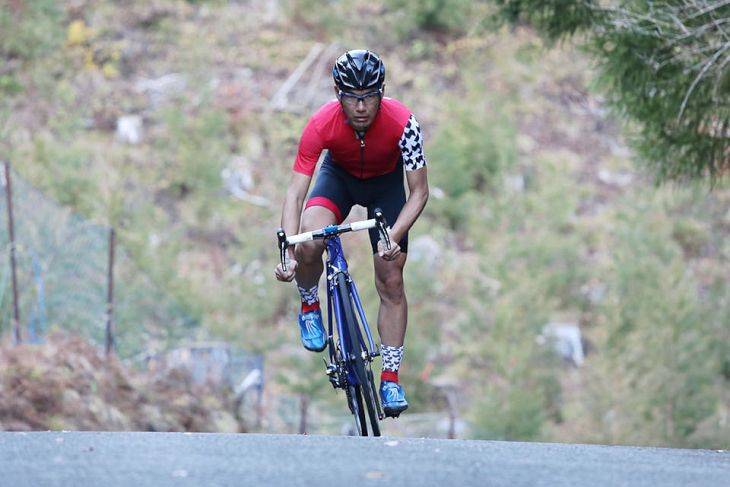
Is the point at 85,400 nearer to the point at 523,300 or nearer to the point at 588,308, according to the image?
the point at 523,300

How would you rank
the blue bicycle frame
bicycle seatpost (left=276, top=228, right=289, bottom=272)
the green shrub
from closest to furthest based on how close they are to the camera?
bicycle seatpost (left=276, top=228, right=289, bottom=272) → the blue bicycle frame → the green shrub

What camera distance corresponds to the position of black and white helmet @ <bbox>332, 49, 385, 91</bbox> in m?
5.30

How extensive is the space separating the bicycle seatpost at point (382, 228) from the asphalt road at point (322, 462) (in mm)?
1273

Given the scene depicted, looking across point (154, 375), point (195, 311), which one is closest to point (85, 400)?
point (154, 375)

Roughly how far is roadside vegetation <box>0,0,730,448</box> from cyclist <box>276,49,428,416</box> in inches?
426

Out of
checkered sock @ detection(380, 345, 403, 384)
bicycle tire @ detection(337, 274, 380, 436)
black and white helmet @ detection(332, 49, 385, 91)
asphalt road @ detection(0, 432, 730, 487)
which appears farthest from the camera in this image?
checkered sock @ detection(380, 345, 403, 384)

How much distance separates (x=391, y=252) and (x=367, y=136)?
756 mm

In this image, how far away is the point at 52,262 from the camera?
10781mm

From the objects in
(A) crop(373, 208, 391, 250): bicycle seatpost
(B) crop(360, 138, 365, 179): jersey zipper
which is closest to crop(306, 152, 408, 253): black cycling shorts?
(B) crop(360, 138, 365, 179): jersey zipper

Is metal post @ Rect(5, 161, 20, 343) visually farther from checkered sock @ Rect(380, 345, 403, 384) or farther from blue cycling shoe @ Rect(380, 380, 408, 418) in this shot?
blue cycling shoe @ Rect(380, 380, 408, 418)

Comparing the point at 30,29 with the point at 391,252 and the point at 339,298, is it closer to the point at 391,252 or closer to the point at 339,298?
the point at 339,298

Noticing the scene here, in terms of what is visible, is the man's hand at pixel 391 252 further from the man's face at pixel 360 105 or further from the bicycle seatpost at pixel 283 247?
the man's face at pixel 360 105

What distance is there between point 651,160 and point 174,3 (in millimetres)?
28219

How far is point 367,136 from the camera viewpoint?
5672 mm
